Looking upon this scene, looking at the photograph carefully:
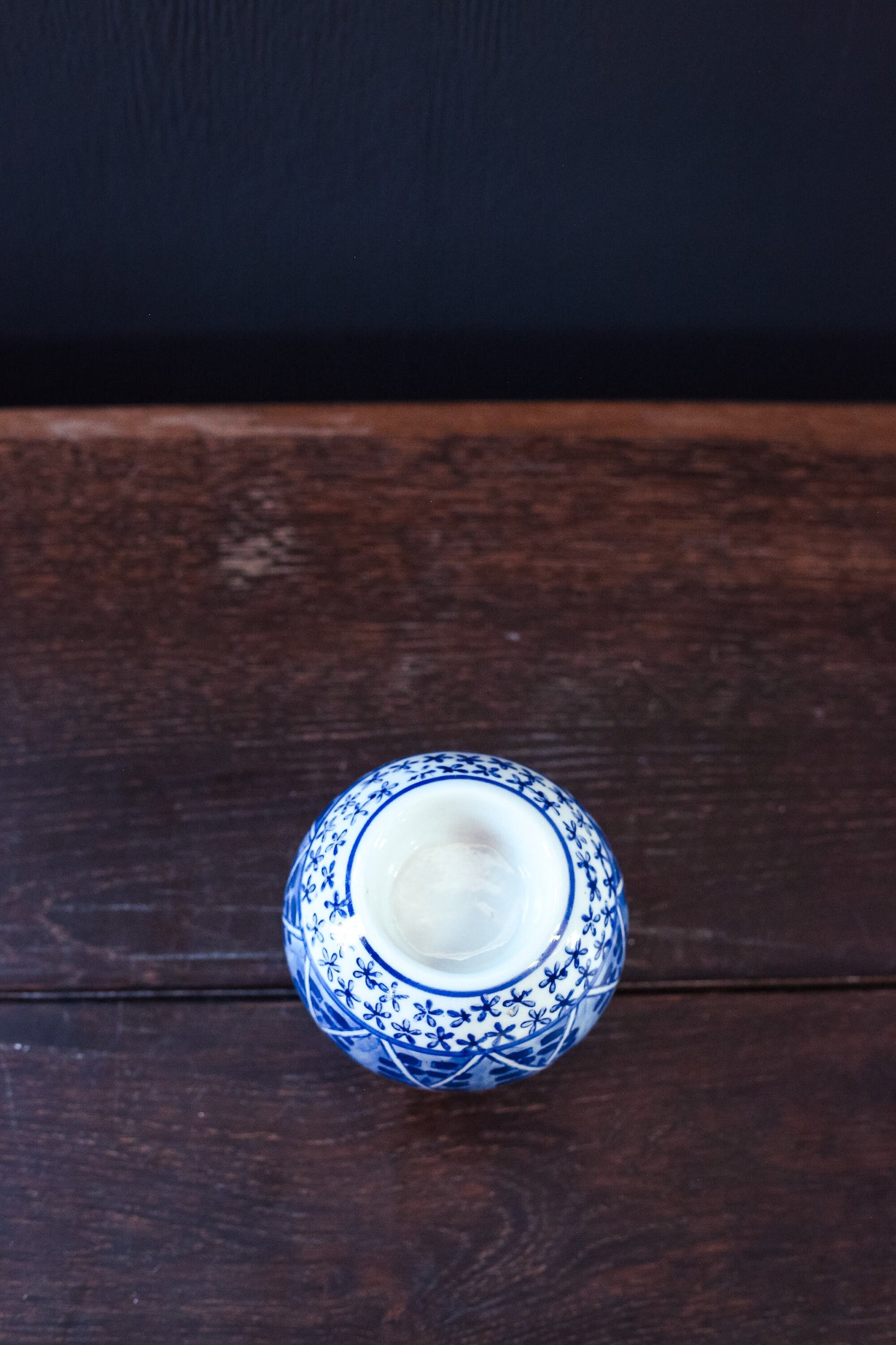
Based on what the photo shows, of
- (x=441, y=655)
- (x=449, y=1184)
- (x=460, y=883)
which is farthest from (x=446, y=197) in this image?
(x=449, y=1184)

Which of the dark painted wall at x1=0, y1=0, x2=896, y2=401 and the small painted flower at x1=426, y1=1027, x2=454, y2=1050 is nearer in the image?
the small painted flower at x1=426, y1=1027, x2=454, y2=1050

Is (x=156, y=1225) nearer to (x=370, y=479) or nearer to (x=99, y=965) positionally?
(x=99, y=965)

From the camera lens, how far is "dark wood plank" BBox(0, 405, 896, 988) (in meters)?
0.52

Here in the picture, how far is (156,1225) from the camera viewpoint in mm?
449

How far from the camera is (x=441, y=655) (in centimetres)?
57

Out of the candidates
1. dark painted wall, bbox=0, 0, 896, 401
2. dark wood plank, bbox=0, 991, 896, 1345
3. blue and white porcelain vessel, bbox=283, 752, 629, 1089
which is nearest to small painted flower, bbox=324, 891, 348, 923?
blue and white porcelain vessel, bbox=283, 752, 629, 1089

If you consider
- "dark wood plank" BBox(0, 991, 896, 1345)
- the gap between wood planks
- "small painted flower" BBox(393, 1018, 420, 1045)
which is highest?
"small painted flower" BBox(393, 1018, 420, 1045)

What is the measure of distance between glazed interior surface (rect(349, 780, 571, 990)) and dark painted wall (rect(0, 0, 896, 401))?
0.42 metres

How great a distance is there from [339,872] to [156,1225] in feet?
0.61

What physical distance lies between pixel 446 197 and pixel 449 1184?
21.8 inches

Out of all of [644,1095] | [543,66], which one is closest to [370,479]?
[543,66]

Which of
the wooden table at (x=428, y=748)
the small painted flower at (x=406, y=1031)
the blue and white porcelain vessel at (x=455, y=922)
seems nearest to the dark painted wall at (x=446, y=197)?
the wooden table at (x=428, y=748)

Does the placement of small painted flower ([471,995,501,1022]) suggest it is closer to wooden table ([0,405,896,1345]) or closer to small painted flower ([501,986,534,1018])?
small painted flower ([501,986,534,1018])

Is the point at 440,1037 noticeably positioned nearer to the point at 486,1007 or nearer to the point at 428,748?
the point at 486,1007
